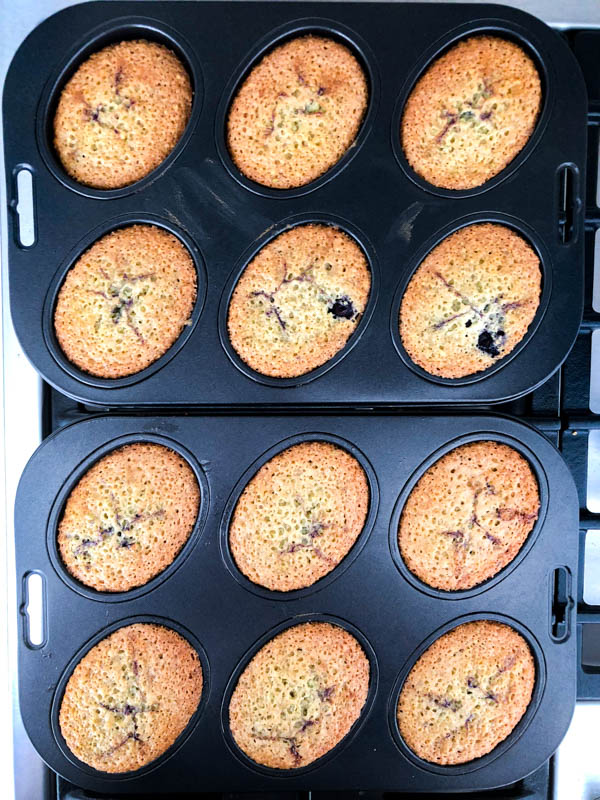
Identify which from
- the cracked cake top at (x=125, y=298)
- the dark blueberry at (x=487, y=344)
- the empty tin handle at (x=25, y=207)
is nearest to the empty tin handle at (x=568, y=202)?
the dark blueberry at (x=487, y=344)

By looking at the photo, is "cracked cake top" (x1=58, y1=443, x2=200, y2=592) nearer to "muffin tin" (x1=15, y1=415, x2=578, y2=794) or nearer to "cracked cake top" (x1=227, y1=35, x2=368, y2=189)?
"muffin tin" (x1=15, y1=415, x2=578, y2=794)

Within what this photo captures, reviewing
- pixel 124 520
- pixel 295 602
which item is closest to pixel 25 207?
pixel 124 520

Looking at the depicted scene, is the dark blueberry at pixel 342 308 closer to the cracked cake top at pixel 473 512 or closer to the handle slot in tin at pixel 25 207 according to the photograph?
the cracked cake top at pixel 473 512

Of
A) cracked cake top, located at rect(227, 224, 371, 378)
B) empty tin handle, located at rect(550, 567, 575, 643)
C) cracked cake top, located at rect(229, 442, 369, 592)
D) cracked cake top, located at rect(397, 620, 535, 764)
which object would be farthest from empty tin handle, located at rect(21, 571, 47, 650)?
empty tin handle, located at rect(550, 567, 575, 643)

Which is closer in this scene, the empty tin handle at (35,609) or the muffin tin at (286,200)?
the muffin tin at (286,200)

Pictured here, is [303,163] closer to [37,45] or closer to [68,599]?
[37,45]

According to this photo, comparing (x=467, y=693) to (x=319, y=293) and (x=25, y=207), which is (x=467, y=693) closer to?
(x=319, y=293)

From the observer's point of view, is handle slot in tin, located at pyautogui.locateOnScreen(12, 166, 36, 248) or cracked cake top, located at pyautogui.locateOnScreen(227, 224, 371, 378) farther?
handle slot in tin, located at pyautogui.locateOnScreen(12, 166, 36, 248)
